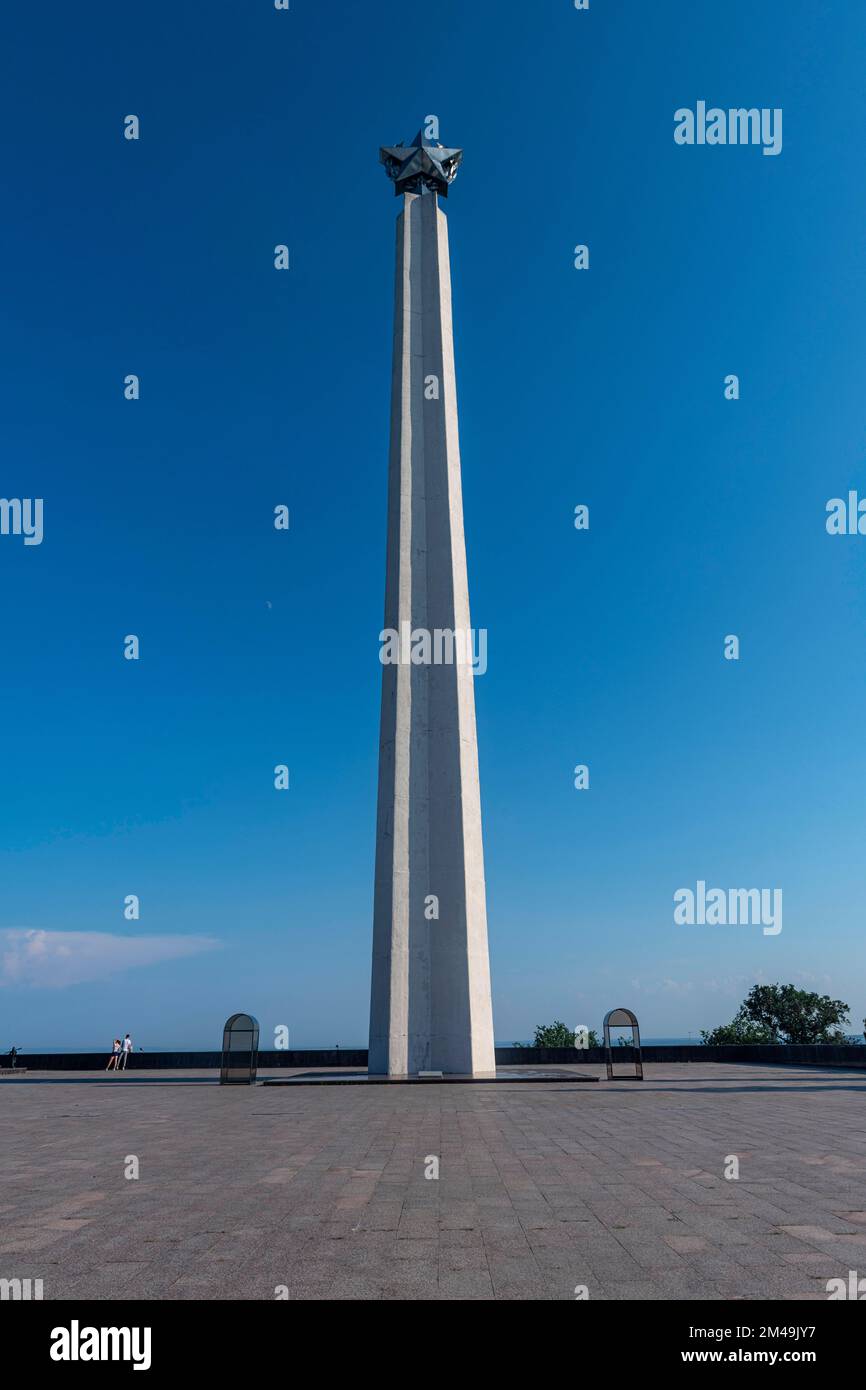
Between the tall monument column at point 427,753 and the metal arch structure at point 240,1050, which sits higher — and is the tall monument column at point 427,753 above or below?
above

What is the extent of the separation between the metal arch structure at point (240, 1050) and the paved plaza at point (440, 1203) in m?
7.04

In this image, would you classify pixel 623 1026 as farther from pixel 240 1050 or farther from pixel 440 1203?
pixel 440 1203

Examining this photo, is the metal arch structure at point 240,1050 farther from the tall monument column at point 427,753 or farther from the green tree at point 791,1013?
the green tree at point 791,1013

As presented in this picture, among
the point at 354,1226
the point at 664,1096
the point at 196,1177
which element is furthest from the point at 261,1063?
the point at 354,1226

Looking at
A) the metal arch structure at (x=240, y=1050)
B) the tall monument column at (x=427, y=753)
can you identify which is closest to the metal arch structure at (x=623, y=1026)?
the tall monument column at (x=427, y=753)

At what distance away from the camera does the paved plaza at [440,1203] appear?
5867 millimetres

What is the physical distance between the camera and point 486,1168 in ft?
32.8

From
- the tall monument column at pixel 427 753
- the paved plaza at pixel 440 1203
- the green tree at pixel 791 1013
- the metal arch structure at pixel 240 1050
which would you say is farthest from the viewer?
the green tree at pixel 791 1013

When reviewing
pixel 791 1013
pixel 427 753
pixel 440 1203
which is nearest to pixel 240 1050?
pixel 427 753

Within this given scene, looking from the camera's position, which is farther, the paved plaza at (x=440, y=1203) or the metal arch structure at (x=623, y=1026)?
the metal arch structure at (x=623, y=1026)
